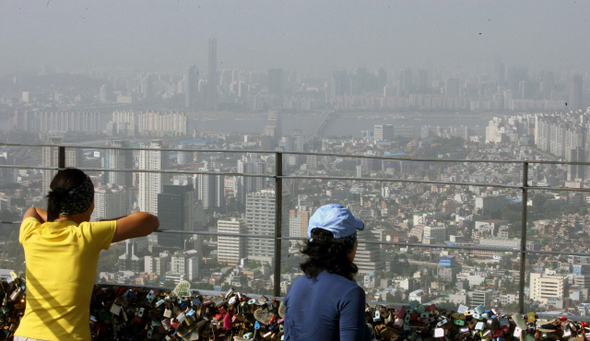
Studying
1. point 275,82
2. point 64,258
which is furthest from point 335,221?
point 275,82

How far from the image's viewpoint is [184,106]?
23.5m

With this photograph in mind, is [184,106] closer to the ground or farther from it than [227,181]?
farther from it

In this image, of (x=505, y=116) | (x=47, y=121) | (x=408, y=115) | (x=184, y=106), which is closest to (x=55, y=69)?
(x=47, y=121)

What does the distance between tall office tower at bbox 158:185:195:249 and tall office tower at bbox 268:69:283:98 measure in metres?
11.8

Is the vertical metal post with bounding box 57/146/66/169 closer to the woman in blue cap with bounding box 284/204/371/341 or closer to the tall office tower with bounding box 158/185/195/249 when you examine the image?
the woman in blue cap with bounding box 284/204/371/341

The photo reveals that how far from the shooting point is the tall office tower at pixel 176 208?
9703mm

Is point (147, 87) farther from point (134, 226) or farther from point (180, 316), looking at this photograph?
point (134, 226)

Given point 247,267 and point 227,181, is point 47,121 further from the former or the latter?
point 247,267

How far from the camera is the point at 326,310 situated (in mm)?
1394

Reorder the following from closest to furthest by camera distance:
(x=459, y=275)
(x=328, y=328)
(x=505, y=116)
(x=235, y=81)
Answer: (x=328, y=328) < (x=459, y=275) < (x=505, y=116) < (x=235, y=81)

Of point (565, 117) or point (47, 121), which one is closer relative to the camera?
point (565, 117)

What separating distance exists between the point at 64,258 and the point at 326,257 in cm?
88

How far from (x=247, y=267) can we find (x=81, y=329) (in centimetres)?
586

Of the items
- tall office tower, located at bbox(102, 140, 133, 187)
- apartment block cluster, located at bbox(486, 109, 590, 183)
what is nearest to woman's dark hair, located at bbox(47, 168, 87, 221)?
tall office tower, located at bbox(102, 140, 133, 187)
